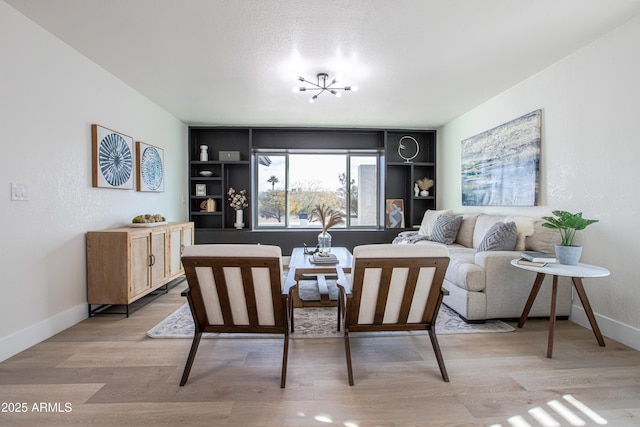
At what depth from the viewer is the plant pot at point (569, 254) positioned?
239cm

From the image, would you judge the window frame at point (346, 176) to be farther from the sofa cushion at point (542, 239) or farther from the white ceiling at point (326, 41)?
the sofa cushion at point (542, 239)

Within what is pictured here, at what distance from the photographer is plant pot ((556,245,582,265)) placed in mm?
2391

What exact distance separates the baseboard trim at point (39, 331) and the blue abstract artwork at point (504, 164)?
4.69m

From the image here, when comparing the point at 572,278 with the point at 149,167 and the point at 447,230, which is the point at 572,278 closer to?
the point at 447,230

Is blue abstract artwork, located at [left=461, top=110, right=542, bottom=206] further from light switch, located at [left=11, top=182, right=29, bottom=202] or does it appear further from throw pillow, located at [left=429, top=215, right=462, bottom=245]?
light switch, located at [left=11, top=182, right=29, bottom=202]

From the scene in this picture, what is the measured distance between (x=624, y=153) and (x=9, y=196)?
4641mm

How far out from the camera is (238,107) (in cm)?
446

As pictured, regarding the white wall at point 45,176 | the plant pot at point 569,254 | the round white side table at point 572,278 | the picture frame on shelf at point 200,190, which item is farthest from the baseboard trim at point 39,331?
the plant pot at point 569,254

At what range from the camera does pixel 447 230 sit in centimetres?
430

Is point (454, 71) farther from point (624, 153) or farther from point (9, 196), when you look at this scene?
point (9, 196)

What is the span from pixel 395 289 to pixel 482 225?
8.23 feet

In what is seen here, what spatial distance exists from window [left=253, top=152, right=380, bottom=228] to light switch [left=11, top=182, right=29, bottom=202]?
367cm

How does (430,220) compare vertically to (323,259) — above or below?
above

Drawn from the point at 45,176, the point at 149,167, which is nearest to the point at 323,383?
the point at 45,176
